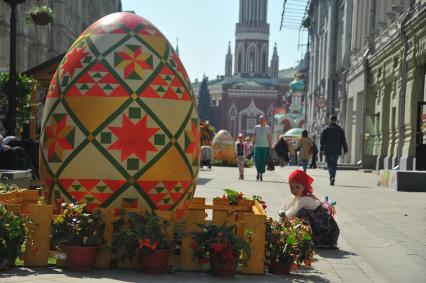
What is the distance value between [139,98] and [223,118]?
151 meters

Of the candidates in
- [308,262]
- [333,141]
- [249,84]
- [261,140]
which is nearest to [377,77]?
[333,141]

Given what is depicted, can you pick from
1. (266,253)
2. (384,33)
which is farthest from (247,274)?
(384,33)

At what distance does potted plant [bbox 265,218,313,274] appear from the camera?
584cm

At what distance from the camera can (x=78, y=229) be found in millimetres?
5410

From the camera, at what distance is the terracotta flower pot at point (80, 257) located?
5.35 m

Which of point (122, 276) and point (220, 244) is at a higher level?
point (220, 244)

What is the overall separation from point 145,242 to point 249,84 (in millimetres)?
149932

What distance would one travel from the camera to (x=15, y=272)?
17.5 feet

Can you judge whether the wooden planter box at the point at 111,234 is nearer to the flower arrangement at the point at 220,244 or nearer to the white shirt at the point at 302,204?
the flower arrangement at the point at 220,244

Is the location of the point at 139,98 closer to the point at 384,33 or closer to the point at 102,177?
the point at 102,177

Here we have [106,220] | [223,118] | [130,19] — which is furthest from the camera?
[223,118]

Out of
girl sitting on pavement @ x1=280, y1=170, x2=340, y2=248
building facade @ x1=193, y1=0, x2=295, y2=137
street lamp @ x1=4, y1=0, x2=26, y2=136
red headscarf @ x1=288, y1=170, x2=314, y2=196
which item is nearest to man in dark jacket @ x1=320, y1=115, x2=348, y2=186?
street lamp @ x1=4, y1=0, x2=26, y2=136

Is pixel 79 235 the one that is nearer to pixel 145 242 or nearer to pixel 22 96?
pixel 145 242

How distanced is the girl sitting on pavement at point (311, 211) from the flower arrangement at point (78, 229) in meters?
2.50
